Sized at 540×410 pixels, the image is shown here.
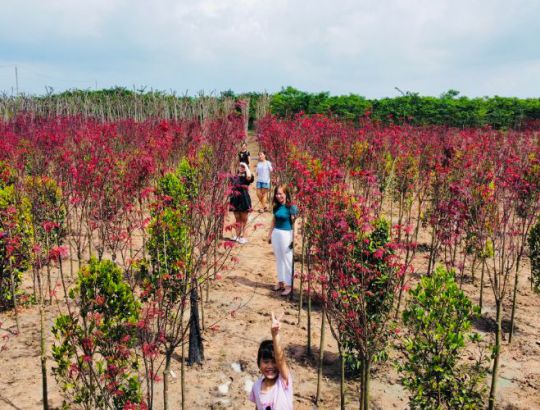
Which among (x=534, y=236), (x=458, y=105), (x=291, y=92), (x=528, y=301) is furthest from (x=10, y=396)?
(x=291, y=92)

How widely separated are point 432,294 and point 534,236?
4360mm

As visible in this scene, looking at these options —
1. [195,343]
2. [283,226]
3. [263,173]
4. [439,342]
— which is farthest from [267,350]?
[263,173]

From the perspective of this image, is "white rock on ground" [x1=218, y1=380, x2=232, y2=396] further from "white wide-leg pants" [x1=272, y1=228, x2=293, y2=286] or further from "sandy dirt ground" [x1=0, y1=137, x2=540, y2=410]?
"white wide-leg pants" [x1=272, y1=228, x2=293, y2=286]

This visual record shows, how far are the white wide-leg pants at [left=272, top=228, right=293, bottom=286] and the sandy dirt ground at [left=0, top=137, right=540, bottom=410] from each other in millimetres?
534

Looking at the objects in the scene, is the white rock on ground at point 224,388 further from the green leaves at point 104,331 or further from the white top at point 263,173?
the white top at point 263,173

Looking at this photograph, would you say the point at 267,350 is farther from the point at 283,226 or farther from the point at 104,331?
the point at 283,226

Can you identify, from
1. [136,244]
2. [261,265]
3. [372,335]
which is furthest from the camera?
[136,244]

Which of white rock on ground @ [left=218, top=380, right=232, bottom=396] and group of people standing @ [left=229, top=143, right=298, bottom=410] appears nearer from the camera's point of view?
group of people standing @ [left=229, top=143, right=298, bottom=410]

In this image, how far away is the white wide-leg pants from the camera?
284 inches

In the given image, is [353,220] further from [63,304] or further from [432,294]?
[63,304]

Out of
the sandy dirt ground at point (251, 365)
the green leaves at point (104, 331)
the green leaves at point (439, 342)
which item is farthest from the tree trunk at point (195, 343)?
the green leaves at point (439, 342)

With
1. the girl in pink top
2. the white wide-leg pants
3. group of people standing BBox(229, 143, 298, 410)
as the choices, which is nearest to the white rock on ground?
group of people standing BBox(229, 143, 298, 410)

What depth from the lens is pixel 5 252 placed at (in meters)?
6.84

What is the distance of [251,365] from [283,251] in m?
2.08
